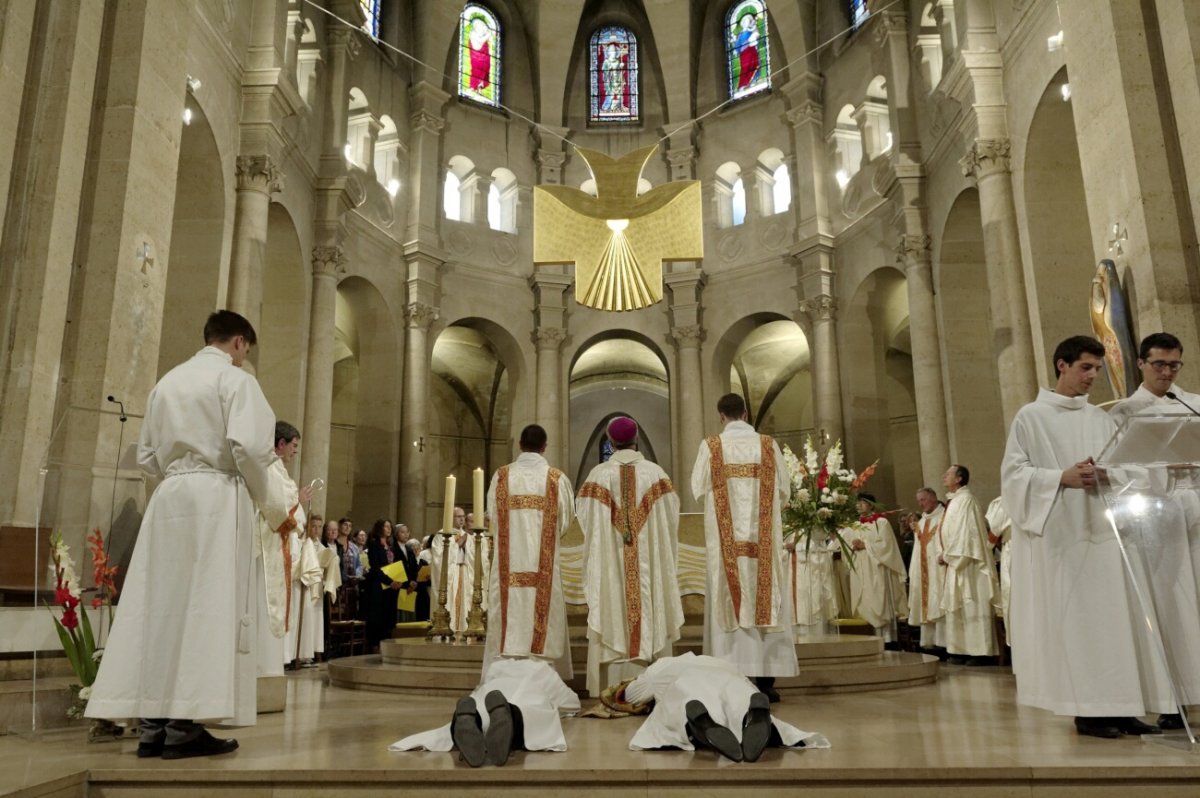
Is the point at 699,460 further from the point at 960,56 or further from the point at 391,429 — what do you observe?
the point at 391,429

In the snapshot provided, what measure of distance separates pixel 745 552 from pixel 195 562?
3.61 metres

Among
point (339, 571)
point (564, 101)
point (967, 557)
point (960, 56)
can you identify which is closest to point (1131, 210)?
point (967, 557)

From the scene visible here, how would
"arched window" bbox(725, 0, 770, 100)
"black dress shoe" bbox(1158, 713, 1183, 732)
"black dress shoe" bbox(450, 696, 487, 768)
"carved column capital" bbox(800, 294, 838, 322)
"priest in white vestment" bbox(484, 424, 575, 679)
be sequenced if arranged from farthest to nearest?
"arched window" bbox(725, 0, 770, 100)
"carved column capital" bbox(800, 294, 838, 322)
"priest in white vestment" bbox(484, 424, 575, 679)
"black dress shoe" bbox(1158, 713, 1183, 732)
"black dress shoe" bbox(450, 696, 487, 768)

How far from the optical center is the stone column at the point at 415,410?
57.6 feet

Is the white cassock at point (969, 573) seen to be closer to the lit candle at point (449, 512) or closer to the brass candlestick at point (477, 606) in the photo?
the brass candlestick at point (477, 606)

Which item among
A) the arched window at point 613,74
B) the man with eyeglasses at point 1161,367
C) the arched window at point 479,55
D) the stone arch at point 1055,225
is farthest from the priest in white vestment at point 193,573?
the arched window at point 613,74

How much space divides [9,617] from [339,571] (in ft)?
20.9

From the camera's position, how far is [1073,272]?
11.4 meters

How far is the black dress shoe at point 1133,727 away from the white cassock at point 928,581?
5.27 m

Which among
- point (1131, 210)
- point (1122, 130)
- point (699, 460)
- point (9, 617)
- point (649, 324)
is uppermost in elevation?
point (649, 324)

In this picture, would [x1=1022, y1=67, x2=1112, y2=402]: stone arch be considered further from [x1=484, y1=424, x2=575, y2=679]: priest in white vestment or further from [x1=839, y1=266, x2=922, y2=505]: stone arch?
[x1=484, y1=424, x2=575, y2=679]: priest in white vestment

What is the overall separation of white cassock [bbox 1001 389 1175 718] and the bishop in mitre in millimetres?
2509

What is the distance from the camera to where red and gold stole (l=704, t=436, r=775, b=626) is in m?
6.36

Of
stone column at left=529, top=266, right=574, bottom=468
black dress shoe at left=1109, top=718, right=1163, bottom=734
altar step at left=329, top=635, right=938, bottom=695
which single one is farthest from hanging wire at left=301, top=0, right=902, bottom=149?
black dress shoe at left=1109, top=718, right=1163, bottom=734
